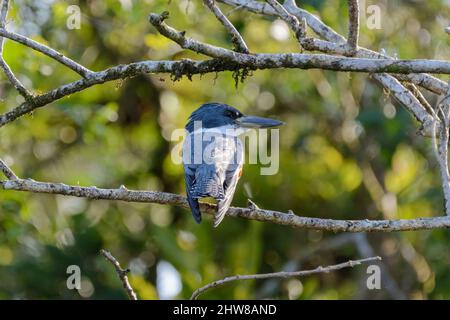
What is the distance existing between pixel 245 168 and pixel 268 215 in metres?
4.56

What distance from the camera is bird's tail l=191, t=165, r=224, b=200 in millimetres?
5293

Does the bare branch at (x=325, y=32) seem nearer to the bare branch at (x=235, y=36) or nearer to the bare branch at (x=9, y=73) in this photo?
the bare branch at (x=235, y=36)

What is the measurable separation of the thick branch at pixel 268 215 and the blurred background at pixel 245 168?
10.7 feet

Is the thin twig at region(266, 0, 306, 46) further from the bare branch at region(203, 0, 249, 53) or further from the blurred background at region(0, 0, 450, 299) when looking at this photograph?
the blurred background at region(0, 0, 450, 299)

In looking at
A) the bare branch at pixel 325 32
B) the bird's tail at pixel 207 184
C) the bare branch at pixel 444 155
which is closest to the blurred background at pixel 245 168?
the bird's tail at pixel 207 184

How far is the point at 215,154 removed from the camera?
5.95 metres

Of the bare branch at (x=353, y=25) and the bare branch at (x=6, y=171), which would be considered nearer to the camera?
the bare branch at (x=353, y=25)

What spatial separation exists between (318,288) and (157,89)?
3164mm

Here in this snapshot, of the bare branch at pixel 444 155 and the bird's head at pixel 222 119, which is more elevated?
the bird's head at pixel 222 119

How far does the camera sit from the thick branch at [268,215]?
14.2 feet

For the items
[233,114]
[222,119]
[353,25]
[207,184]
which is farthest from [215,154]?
[353,25]

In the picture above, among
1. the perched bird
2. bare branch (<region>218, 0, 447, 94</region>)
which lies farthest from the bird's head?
bare branch (<region>218, 0, 447, 94</region>)

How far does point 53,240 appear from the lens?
9.15 m
